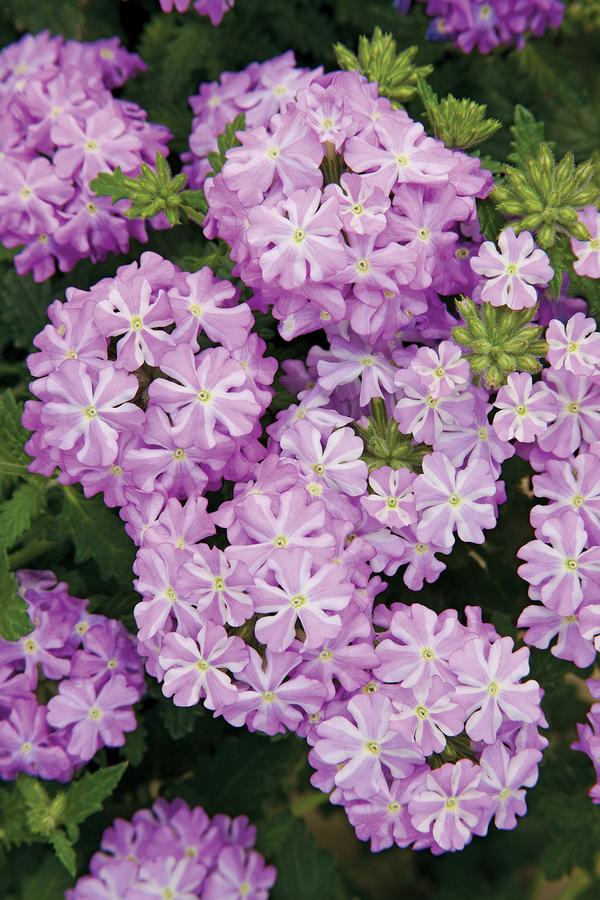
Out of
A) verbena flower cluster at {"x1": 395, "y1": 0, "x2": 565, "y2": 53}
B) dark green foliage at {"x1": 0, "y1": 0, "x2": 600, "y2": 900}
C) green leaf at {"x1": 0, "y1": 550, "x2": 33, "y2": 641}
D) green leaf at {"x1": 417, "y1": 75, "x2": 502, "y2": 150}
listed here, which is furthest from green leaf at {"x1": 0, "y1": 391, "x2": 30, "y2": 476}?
verbena flower cluster at {"x1": 395, "y1": 0, "x2": 565, "y2": 53}

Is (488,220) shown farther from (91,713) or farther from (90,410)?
(91,713)

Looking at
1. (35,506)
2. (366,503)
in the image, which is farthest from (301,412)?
(35,506)

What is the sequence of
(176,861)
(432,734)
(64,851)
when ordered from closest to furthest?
1. (432,734)
2. (64,851)
3. (176,861)

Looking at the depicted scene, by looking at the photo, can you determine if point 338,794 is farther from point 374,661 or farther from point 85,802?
point 85,802

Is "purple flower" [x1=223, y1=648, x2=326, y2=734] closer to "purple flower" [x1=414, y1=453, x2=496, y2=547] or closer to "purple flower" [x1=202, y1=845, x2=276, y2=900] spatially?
"purple flower" [x1=414, y1=453, x2=496, y2=547]

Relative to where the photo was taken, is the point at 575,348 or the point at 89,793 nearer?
the point at 575,348

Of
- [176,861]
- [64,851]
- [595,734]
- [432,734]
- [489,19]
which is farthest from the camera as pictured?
[489,19]

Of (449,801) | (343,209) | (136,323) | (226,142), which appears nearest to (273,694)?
(449,801)

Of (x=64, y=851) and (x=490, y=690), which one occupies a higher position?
(x=490, y=690)
